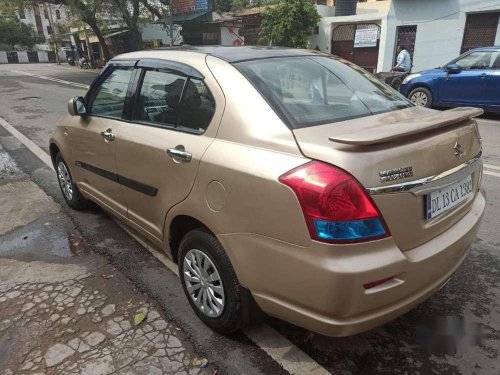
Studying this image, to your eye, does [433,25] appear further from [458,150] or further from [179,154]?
[179,154]

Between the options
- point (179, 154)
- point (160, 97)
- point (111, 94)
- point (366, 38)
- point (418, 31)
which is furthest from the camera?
point (366, 38)

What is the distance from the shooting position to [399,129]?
79.9 inches

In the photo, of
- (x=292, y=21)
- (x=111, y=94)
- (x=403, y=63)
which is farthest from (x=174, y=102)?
(x=292, y=21)

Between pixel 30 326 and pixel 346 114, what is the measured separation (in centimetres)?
241

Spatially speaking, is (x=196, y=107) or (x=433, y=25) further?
(x=433, y=25)

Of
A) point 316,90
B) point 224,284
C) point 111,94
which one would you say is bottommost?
point 224,284

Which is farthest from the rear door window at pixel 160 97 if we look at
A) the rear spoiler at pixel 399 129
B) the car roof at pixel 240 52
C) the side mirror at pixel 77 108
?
the rear spoiler at pixel 399 129

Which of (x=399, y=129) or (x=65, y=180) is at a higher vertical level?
(x=399, y=129)

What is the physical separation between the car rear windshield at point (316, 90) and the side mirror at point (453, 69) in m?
8.03

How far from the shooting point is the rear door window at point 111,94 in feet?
11.0

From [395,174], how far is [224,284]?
1.11 m

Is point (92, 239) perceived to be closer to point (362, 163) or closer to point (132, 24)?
point (362, 163)

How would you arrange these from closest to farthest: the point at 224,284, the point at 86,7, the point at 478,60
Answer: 1. the point at 224,284
2. the point at 478,60
3. the point at 86,7

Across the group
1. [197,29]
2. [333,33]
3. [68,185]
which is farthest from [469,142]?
[197,29]
